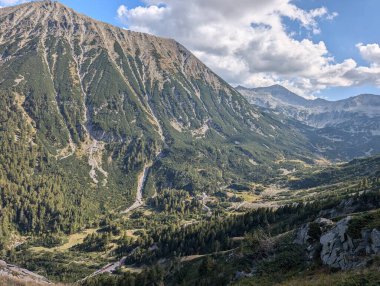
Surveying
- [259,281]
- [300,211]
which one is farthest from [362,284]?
[300,211]

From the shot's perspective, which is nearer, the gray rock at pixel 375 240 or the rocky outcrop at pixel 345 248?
the gray rock at pixel 375 240

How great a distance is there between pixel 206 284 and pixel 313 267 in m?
44.1

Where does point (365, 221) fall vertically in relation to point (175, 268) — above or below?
above

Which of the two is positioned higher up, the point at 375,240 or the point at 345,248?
the point at 375,240

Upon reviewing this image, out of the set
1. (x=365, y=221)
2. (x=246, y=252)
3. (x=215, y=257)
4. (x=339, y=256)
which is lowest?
(x=215, y=257)

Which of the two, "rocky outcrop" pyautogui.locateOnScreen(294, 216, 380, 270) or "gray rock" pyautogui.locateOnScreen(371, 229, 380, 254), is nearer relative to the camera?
"gray rock" pyautogui.locateOnScreen(371, 229, 380, 254)

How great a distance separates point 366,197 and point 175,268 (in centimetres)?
9240

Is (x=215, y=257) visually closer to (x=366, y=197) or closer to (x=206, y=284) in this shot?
(x=206, y=284)

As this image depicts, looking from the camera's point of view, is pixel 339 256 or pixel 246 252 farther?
pixel 246 252

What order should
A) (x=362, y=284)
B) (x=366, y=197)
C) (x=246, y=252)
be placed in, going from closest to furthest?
(x=362, y=284) < (x=246, y=252) < (x=366, y=197)

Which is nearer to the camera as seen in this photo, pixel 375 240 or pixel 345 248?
pixel 375 240

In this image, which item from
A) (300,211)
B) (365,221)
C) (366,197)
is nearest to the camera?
(365,221)

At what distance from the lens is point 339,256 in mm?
67375

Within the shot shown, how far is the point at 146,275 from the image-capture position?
150500 millimetres
